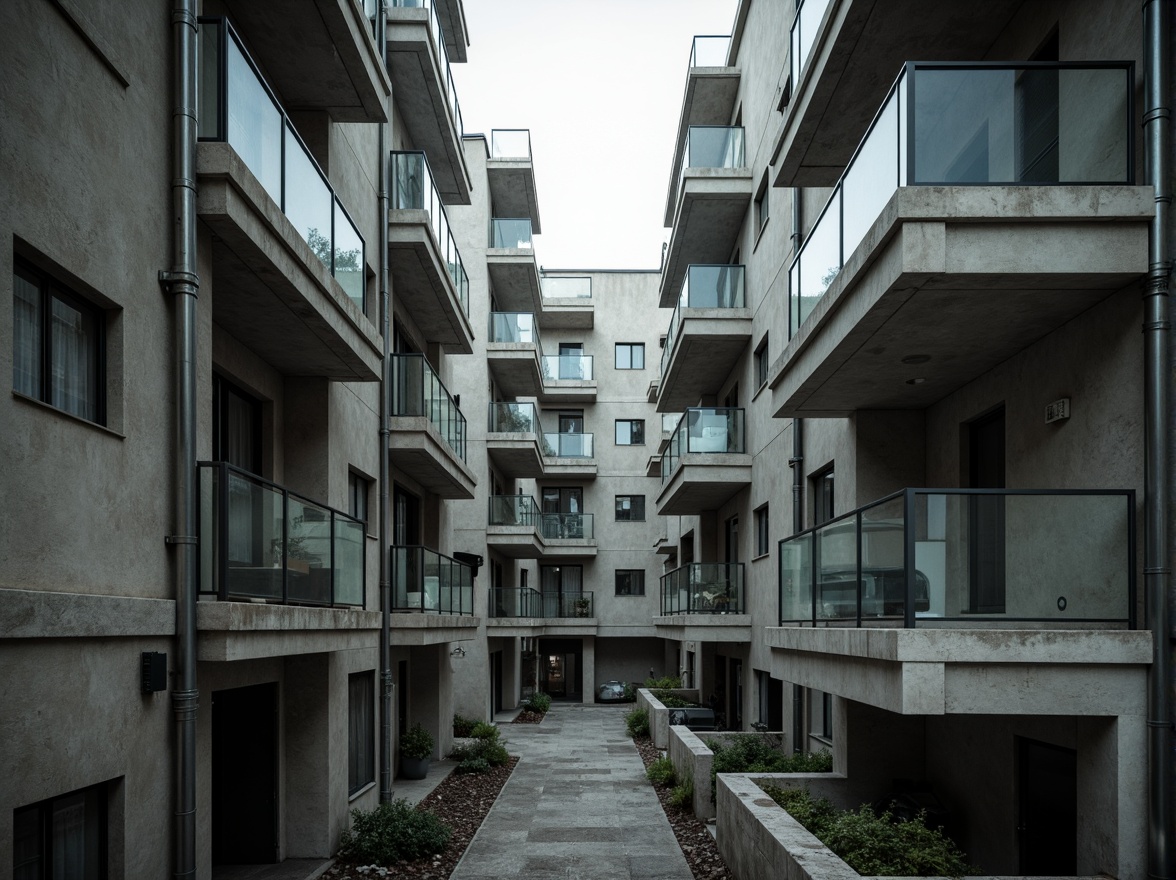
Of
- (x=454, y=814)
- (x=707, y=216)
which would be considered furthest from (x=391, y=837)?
(x=707, y=216)

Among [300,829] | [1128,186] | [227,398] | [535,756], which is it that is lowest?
[535,756]

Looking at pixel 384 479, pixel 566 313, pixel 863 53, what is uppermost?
pixel 566 313

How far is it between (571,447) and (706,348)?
715 inches

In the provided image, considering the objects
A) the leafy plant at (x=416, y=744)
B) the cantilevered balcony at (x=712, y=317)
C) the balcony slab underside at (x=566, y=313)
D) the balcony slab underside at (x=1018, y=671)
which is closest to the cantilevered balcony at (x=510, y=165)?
the balcony slab underside at (x=566, y=313)

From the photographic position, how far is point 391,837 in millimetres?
12516

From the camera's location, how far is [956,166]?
7.91 m

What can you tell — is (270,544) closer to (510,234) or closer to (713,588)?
(713,588)

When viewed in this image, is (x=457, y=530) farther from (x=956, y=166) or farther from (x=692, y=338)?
(x=956, y=166)

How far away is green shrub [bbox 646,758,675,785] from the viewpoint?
60.0 feet

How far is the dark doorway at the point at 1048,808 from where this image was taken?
830cm

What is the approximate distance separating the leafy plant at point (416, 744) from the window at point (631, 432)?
2445cm

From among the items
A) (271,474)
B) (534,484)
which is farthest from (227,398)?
(534,484)

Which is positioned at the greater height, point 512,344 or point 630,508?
point 512,344

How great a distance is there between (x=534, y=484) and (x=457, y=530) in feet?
36.4
